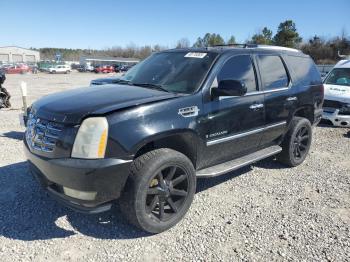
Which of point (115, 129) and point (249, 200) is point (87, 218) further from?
point (249, 200)

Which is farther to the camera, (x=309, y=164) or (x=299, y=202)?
(x=309, y=164)

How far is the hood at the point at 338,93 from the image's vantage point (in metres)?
8.47

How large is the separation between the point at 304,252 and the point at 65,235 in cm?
240

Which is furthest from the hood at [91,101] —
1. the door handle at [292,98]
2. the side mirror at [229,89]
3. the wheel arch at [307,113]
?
the wheel arch at [307,113]

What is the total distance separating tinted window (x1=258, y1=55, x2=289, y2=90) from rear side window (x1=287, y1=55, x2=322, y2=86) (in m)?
0.29

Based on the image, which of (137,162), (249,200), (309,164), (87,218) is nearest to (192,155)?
(137,162)

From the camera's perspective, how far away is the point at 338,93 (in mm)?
8719

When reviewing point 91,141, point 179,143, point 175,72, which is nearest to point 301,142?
point 175,72

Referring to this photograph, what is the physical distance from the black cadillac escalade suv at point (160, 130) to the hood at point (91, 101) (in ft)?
0.04

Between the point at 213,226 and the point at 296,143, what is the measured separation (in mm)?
2678

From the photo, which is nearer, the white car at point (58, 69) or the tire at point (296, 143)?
the tire at point (296, 143)

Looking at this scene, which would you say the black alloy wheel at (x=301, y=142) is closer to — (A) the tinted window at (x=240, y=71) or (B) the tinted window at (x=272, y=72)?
(B) the tinted window at (x=272, y=72)

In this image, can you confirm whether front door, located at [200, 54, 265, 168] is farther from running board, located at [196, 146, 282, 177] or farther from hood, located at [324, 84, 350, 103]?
hood, located at [324, 84, 350, 103]

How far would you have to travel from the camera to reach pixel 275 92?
190 inches
